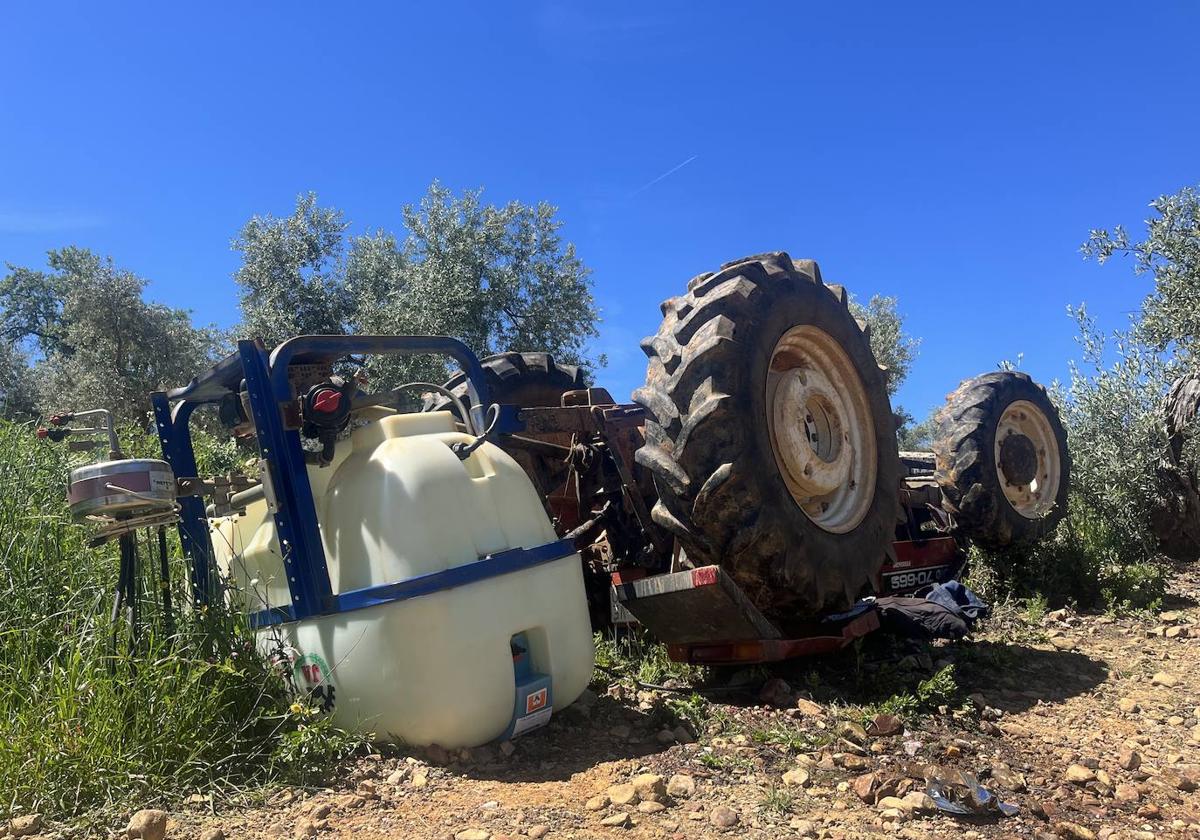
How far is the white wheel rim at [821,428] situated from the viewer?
173 inches

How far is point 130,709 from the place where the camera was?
3.15 meters

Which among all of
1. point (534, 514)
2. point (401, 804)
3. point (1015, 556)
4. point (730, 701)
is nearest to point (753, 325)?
point (534, 514)

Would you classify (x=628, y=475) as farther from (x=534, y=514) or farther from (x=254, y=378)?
(x=254, y=378)

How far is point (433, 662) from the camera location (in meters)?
3.26

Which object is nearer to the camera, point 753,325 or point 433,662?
point 433,662

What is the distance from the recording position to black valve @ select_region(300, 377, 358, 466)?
11.4ft

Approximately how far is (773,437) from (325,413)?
208 centimetres

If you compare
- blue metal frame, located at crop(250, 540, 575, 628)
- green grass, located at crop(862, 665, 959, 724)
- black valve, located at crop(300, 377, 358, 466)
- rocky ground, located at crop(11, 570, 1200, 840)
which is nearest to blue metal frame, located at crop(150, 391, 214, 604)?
blue metal frame, located at crop(250, 540, 575, 628)

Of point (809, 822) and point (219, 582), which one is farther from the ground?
point (219, 582)

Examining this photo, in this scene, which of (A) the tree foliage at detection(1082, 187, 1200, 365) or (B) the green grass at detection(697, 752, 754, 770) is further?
(A) the tree foliage at detection(1082, 187, 1200, 365)

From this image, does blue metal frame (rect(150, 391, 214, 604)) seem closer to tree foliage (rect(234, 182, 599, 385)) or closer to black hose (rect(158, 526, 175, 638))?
black hose (rect(158, 526, 175, 638))

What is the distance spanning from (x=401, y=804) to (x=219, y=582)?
1374 millimetres

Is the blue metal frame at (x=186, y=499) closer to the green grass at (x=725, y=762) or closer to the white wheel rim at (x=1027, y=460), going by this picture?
the green grass at (x=725, y=762)

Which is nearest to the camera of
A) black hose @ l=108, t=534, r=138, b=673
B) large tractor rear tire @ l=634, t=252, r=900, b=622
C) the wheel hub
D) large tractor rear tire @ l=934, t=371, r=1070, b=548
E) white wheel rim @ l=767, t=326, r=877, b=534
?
black hose @ l=108, t=534, r=138, b=673
